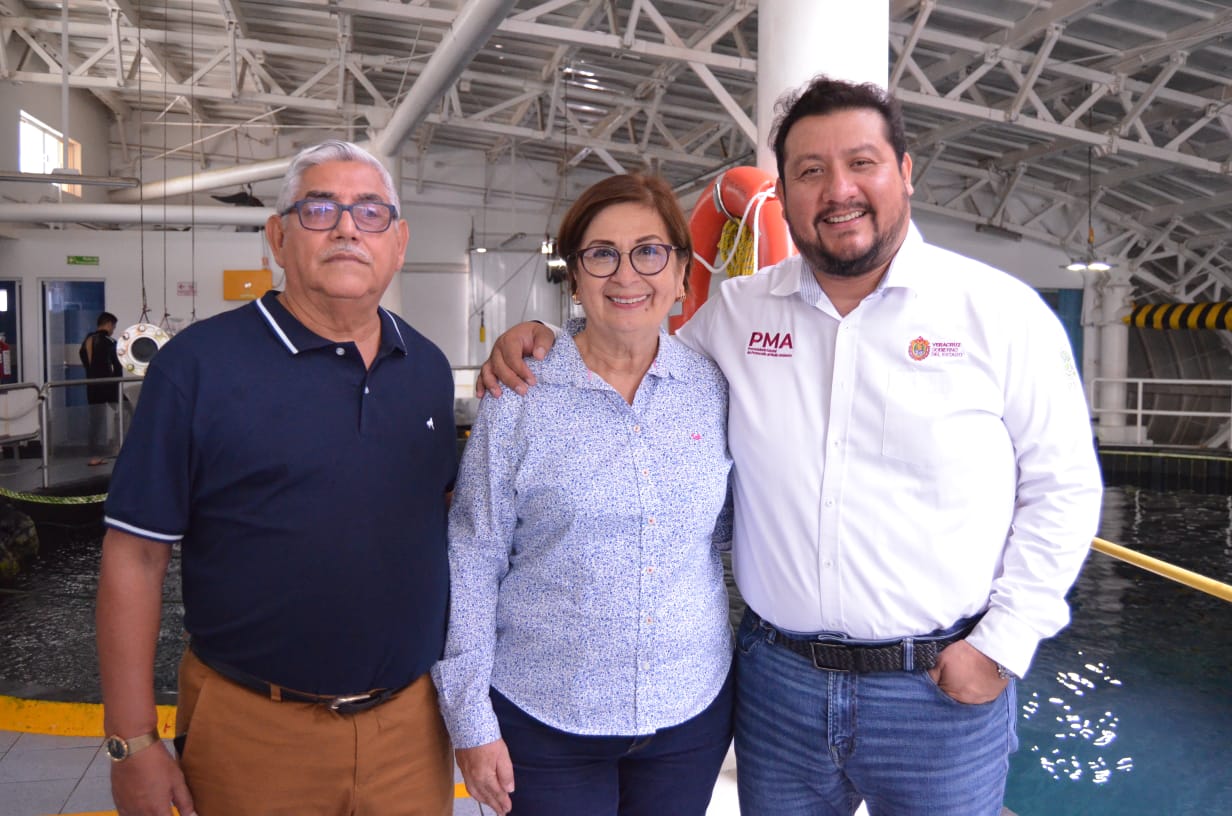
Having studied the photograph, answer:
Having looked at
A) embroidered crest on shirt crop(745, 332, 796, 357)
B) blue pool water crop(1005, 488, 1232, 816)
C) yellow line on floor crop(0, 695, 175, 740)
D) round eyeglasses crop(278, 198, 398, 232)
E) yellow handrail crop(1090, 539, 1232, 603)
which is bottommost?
blue pool water crop(1005, 488, 1232, 816)

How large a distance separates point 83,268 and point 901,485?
49.0 feet

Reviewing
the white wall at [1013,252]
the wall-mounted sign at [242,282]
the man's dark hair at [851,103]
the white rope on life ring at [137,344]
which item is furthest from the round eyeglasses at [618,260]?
the white wall at [1013,252]

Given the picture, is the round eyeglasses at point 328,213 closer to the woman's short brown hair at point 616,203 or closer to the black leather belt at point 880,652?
the woman's short brown hair at point 616,203

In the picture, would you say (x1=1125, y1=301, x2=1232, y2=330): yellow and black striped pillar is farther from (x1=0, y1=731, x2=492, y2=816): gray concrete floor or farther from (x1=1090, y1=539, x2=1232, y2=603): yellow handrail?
(x1=0, y1=731, x2=492, y2=816): gray concrete floor

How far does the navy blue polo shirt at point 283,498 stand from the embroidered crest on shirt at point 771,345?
62cm

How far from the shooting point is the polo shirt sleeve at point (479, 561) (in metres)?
1.47

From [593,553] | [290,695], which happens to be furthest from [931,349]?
[290,695]

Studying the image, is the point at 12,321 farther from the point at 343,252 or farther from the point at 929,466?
the point at 929,466

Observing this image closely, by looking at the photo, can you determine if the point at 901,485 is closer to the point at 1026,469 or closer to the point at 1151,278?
the point at 1026,469

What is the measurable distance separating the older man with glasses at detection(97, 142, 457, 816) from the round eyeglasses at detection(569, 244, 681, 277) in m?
0.38

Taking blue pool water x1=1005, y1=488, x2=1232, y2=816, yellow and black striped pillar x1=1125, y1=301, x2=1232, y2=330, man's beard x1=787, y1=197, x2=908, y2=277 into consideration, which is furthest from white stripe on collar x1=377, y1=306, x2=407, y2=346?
yellow and black striped pillar x1=1125, y1=301, x2=1232, y2=330

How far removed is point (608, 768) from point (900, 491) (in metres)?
0.67

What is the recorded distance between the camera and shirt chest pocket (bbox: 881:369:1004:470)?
149 cm

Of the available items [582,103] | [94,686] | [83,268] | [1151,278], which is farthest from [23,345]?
[1151,278]
